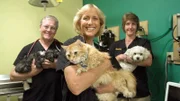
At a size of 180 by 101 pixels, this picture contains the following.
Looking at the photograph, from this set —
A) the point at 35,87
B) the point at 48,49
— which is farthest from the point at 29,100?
the point at 48,49

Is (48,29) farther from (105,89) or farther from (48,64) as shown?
(105,89)

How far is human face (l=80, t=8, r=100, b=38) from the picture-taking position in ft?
4.15

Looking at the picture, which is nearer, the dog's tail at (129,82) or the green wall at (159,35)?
the dog's tail at (129,82)

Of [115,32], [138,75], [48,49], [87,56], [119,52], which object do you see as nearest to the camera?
[87,56]

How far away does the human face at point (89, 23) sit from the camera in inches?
49.8

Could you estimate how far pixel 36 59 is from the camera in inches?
61.4

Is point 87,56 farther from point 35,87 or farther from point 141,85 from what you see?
point 141,85

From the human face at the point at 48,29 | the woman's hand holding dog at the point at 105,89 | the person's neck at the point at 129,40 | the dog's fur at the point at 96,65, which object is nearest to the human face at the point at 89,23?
the dog's fur at the point at 96,65

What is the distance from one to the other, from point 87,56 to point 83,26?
0.72 feet

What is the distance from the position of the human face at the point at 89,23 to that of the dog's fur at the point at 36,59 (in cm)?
43

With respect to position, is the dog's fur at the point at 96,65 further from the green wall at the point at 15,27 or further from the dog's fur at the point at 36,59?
the green wall at the point at 15,27

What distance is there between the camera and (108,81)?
4.27 feet

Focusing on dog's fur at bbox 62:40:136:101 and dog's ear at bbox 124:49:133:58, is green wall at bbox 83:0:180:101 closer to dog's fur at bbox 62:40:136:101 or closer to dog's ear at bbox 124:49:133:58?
dog's ear at bbox 124:49:133:58

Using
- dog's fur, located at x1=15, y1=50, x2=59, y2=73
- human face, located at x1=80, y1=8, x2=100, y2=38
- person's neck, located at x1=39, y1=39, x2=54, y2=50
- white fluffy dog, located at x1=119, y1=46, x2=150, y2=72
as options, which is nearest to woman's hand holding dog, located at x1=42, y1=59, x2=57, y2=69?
dog's fur, located at x1=15, y1=50, x2=59, y2=73
